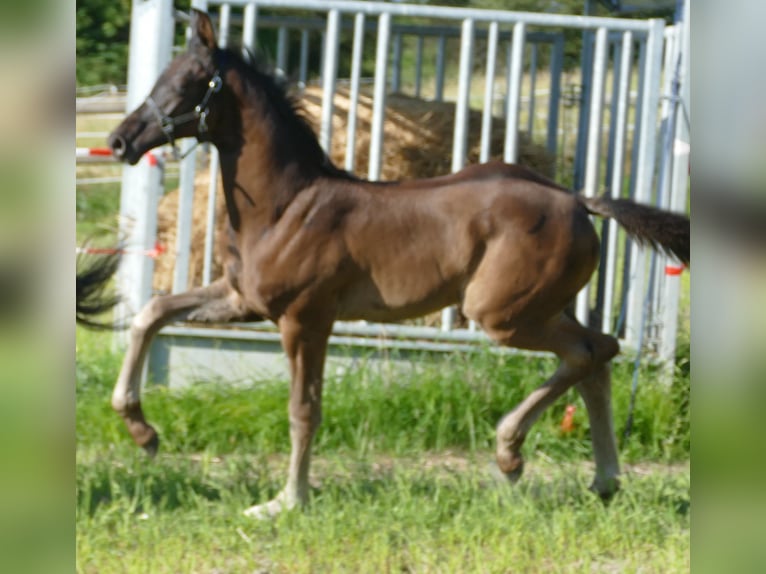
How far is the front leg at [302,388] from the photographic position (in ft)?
15.1

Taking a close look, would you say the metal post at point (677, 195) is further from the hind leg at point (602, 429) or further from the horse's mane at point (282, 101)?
the horse's mane at point (282, 101)

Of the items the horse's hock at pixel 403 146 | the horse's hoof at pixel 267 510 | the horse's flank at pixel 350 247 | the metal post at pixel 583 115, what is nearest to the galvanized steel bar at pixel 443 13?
the metal post at pixel 583 115

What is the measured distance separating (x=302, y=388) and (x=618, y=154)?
2812 millimetres

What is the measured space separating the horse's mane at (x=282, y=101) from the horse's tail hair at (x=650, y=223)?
115 cm

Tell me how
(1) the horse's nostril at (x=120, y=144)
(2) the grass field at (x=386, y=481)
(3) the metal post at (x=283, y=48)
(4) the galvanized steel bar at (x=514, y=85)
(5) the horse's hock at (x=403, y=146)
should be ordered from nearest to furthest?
(2) the grass field at (x=386, y=481) < (1) the horse's nostril at (x=120, y=144) < (4) the galvanized steel bar at (x=514, y=85) < (3) the metal post at (x=283, y=48) < (5) the horse's hock at (x=403, y=146)

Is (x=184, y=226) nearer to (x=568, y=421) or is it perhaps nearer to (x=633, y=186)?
(x=568, y=421)

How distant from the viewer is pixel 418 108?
747 cm

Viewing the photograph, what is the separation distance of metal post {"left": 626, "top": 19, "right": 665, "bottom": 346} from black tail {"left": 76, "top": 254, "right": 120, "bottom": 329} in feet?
10.6

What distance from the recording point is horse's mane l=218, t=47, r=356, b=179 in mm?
4707

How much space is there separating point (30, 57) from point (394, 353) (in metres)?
4.98

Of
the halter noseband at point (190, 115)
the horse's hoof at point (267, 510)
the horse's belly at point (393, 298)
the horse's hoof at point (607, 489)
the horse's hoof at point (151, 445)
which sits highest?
the halter noseband at point (190, 115)

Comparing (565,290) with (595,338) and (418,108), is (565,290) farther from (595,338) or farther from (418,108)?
(418,108)

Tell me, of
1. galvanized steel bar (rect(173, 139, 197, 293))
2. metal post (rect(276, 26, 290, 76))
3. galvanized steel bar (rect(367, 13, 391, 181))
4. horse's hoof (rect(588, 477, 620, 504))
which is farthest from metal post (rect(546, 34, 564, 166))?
horse's hoof (rect(588, 477, 620, 504))

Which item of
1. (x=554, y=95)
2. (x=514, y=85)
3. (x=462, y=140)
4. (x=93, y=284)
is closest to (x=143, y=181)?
(x=462, y=140)
